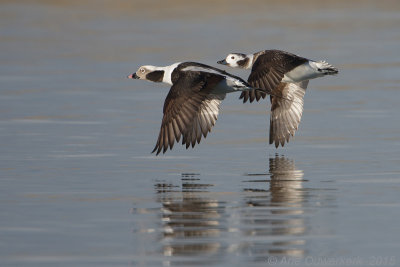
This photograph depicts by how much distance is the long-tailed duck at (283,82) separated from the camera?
13.3 m

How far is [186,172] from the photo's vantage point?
10844 mm

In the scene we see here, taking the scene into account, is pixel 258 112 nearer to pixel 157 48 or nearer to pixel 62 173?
pixel 62 173

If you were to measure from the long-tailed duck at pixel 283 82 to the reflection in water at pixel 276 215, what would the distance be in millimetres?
2290

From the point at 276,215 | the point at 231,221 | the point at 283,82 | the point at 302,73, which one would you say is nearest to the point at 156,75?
the point at 283,82

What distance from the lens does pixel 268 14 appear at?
3588 centimetres

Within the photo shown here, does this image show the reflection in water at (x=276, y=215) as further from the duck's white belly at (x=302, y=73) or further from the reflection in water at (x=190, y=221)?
the duck's white belly at (x=302, y=73)

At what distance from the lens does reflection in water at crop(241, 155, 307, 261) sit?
759cm

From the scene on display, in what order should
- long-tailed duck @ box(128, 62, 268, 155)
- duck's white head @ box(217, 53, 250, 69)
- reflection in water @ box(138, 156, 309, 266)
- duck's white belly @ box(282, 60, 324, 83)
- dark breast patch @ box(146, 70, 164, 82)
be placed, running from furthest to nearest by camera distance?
duck's white head @ box(217, 53, 250, 69)
duck's white belly @ box(282, 60, 324, 83)
dark breast patch @ box(146, 70, 164, 82)
long-tailed duck @ box(128, 62, 268, 155)
reflection in water @ box(138, 156, 309, 266)

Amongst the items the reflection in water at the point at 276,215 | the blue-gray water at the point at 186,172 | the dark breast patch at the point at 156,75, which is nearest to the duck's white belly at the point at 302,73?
the blue-gray water at the point at 186,172

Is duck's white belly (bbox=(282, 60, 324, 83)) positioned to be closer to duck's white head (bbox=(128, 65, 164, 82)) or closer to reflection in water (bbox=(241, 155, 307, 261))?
duck's white head (bbox=(128, 65, 164, 82))

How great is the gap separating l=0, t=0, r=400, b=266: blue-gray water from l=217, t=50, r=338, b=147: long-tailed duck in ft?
0.73

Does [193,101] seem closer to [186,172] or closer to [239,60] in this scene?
[186,172]

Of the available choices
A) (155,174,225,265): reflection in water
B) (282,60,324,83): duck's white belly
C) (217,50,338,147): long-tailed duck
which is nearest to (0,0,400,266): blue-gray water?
(155,174,225,265): reflection in water

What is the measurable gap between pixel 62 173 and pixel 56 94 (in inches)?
267
